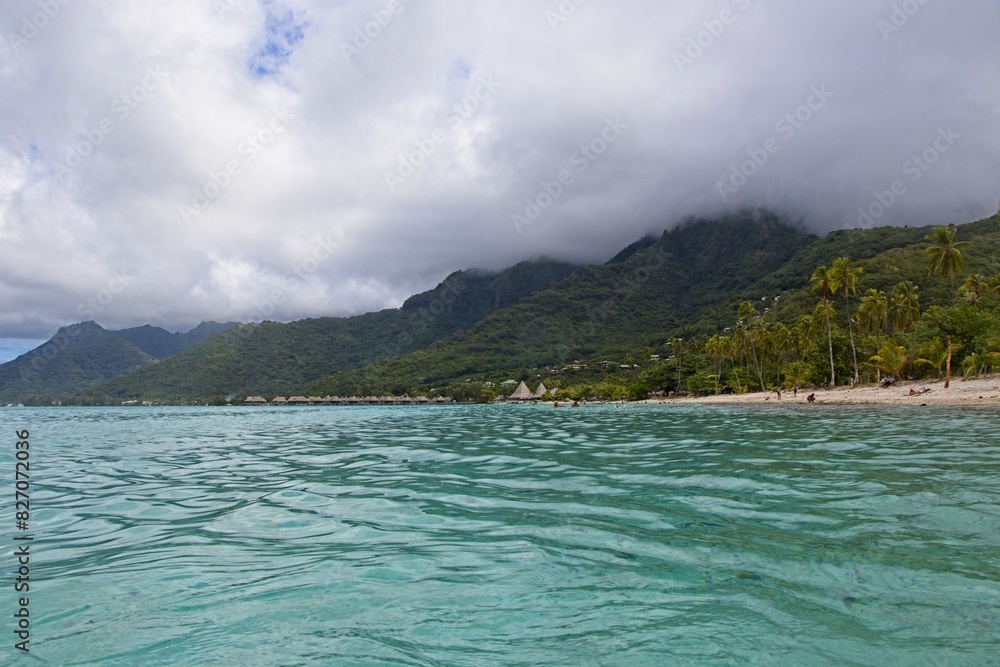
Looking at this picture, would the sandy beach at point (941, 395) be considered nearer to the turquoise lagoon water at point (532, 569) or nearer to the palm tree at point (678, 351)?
the turquoise lagoon water at point (532, 569)

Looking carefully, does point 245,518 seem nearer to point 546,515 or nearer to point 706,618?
point 546,515

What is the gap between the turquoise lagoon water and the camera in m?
4.27

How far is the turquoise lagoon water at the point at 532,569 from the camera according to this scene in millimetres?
4270

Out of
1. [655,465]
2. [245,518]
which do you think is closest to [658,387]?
[655,465]

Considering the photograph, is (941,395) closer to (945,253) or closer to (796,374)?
(945,253)

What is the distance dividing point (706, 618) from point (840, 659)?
3.39ft

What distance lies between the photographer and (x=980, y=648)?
3920 mm

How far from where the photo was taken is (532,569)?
6160mm

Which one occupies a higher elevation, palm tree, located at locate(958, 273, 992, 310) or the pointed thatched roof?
palm tree, located at locate(958, 273, 992, 310)

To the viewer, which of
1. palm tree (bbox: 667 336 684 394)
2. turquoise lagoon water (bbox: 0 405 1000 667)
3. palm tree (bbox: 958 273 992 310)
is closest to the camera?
turquoise lagoon water (bbox: 0 405 1000 667)

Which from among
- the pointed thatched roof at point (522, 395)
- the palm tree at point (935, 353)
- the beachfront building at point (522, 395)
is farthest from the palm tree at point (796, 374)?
the pointed thatched roof at point (522, 395)

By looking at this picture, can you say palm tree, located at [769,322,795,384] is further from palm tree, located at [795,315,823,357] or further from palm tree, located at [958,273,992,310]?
palm tree, located at [958,273,992,310]

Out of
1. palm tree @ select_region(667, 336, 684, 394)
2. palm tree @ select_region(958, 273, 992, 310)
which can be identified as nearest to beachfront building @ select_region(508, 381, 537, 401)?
palm tree @ select_region(667, 336, 684, 394)

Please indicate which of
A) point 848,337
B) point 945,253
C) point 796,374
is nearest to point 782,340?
point 796,374
